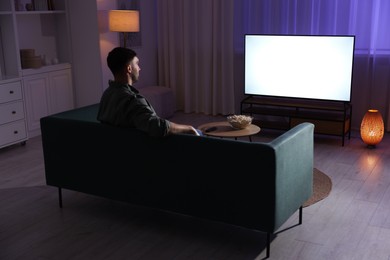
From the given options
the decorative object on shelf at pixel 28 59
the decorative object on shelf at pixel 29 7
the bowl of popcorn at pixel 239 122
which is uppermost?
the decorative object on shelf at pixel 29 7

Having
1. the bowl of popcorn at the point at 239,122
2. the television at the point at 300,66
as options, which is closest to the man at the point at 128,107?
the bowl of popcorn at the point at 239,122

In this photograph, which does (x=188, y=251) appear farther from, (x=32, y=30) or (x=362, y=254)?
(x=32, y=30)

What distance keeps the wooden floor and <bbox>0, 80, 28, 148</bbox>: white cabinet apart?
101 centimetres

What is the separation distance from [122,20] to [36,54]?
1.23 m

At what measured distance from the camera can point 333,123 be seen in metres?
5.54

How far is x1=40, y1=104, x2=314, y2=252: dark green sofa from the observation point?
291 centimetres

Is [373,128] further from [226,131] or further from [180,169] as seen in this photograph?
[180,169]

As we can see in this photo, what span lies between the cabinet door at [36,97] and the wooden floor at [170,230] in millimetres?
1579

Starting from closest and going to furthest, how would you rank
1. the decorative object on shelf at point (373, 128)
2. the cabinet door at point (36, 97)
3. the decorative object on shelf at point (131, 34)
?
1. the decorative object on shelf at point (373, 128)
2. the cabinet door at point (36, 97)
3. the decorative object on shelf at point (131, 34)

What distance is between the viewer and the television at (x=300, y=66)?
5.54m

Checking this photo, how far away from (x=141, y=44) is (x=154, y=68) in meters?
0.48

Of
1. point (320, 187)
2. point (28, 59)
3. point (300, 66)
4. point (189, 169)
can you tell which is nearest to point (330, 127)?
point (300, 66)

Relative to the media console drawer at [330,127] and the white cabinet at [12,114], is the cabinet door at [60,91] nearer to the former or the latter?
the white cabinet at [12,114]

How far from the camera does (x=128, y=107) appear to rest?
3.22 metres
